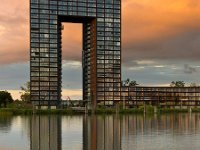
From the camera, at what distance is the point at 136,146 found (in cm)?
5684

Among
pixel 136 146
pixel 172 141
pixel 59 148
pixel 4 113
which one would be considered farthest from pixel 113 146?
pixel 4 113

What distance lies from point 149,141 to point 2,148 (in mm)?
21244

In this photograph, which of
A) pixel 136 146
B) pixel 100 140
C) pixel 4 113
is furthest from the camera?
pixel 4 113

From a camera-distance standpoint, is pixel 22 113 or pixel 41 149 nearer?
pixel 41 149

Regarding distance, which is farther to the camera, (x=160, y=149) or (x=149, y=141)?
(x=149, y=141)

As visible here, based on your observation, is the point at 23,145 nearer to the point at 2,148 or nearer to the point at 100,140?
the point at 2,148

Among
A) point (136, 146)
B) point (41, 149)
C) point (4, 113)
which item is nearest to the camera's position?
point (41, 149)

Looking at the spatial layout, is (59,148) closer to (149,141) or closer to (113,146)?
(113,146)

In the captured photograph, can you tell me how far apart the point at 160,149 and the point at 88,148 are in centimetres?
890

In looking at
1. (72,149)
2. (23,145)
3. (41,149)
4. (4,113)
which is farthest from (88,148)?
(4,113)

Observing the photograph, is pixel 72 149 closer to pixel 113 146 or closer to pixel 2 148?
pixel 113 146

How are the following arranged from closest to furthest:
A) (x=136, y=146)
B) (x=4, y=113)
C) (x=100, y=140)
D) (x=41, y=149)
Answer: (x=41, y=149) < (x=136, y=146) < (x=100, y=140) < (x=4, y=113)

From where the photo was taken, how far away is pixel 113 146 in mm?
55906

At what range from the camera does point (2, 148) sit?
5538 centimetres
